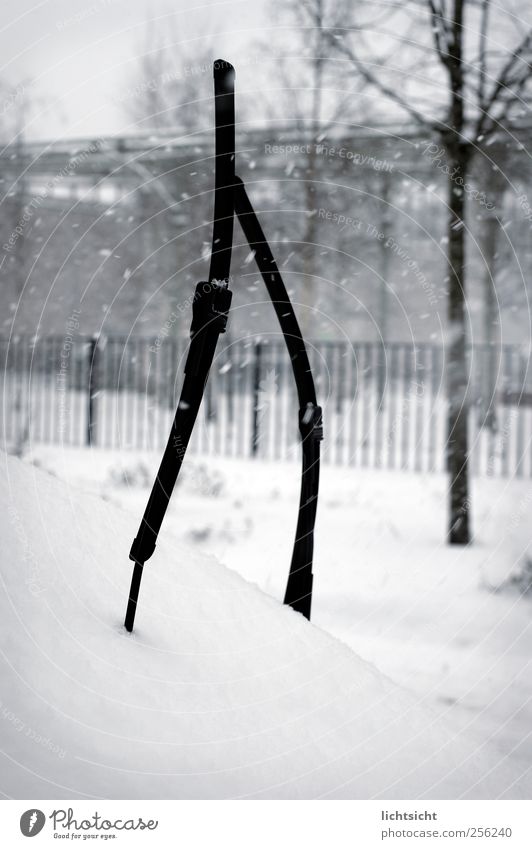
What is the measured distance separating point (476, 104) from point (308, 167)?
5.47 feet

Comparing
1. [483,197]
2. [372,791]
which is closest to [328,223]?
[483,197]

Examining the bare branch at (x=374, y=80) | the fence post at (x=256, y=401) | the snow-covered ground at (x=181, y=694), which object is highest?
the bare branch at (x=374, y=80)

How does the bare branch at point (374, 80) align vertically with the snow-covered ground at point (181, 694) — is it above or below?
above

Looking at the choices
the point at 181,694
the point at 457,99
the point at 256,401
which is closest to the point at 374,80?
the point at 457,99

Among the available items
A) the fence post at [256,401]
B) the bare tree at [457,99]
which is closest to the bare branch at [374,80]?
the bare tree at [457,99]

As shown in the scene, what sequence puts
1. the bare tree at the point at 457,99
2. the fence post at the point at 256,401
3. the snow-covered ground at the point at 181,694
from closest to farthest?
the snow-covered ground at the point at 181,694, the bare tree at the point at 457,99, the fence post at the point at 256,401

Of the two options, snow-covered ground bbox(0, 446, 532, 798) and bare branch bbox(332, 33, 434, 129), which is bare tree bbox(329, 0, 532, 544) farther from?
snow-covered ground bbox(0, 446, 532, 798)

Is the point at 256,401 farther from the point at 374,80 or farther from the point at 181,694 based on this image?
the point at 181,694

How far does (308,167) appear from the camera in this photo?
4746mm

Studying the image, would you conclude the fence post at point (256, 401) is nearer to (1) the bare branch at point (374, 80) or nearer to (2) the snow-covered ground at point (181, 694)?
(1) the bare branch at point (374, 80)

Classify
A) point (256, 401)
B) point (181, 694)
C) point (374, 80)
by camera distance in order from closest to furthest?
point (181, 694), point (374, 80), point (256, 401)

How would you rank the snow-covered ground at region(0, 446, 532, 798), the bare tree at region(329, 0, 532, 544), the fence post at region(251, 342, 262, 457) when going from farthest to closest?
the fence post at region(251, 342, 262, 457) < the bare tree at region(329, 0, 532, 544) < the snow-covered ground at region(0, 446, 532, 798)

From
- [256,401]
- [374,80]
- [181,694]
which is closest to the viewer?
[181,694]

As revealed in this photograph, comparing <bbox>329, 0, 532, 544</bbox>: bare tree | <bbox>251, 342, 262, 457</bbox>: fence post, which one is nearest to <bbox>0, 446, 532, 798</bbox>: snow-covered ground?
<bbox>329, 0, 532, 544</bbox>: bare tree
